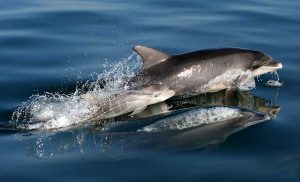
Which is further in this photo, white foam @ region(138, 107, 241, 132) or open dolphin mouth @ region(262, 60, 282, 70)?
open dolphin mouth @ region(262, 60, 282, 70)

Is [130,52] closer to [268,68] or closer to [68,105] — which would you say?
[268,68]

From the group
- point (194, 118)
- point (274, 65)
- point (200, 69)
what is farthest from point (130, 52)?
point (194, 118)

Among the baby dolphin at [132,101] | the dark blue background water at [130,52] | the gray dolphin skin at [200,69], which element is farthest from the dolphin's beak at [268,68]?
the baby dolphin at [132,101]

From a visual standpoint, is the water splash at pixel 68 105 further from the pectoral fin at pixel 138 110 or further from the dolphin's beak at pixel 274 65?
the dolphin's beak at pixel 274 65

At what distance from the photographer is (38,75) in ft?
38.1

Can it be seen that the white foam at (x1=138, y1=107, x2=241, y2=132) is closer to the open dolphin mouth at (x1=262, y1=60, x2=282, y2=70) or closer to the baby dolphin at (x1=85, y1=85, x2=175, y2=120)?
the baby dolphin at (x1=85, y1=85, x2=175, y2=120)

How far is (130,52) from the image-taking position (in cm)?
1337

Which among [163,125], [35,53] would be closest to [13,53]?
[35,53]

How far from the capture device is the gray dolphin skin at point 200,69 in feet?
34.8

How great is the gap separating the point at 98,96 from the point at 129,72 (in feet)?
5.60

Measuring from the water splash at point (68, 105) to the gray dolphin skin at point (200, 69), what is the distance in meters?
0.53

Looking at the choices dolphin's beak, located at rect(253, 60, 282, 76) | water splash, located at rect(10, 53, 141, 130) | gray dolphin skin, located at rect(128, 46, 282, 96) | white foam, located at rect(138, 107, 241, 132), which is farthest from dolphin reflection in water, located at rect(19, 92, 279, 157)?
dolphin's beak, located at rect(253, 60, 282, 76)

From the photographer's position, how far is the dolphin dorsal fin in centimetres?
1049

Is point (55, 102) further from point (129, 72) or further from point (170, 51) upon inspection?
point (170, 51)
